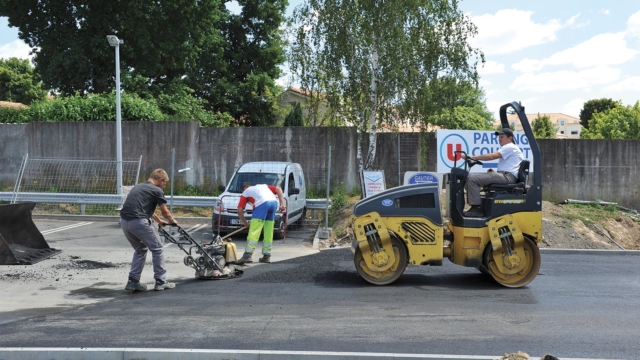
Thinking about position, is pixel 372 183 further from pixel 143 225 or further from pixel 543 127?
pixel 543 127

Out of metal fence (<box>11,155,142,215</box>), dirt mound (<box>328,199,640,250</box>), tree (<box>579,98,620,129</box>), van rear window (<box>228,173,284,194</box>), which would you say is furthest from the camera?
tree (<box>579,98,620,129</box>)

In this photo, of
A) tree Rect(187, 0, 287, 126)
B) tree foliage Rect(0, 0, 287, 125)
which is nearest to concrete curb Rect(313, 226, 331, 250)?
tree foliage Rect(0, 0, 287, 125)

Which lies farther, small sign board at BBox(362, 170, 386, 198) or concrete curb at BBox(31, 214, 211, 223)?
concrete curb at BBox(31, 214, 211, 223)

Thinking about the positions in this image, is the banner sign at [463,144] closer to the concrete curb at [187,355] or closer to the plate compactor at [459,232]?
the plate compactor at [459,232]

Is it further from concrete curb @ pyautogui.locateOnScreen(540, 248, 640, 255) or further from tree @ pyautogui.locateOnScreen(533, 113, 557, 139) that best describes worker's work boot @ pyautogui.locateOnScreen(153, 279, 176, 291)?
tree @ pyautogui.locateOnScreen(533, 113, 557, 139)

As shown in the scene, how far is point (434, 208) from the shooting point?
9438 millimetres

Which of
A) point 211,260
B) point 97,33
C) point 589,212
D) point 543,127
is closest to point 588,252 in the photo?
point 589,212

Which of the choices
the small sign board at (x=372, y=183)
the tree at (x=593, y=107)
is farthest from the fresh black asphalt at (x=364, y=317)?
the tree at (x=593, y=107)

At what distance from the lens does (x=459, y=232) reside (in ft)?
31.3

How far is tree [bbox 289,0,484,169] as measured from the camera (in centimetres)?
1769

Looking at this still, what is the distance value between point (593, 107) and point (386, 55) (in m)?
72.3

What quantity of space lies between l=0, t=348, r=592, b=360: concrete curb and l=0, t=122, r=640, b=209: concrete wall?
14.6 meters

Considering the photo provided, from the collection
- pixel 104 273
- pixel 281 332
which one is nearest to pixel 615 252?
pixel 281 332

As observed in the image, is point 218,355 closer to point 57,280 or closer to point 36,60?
point 57,280
